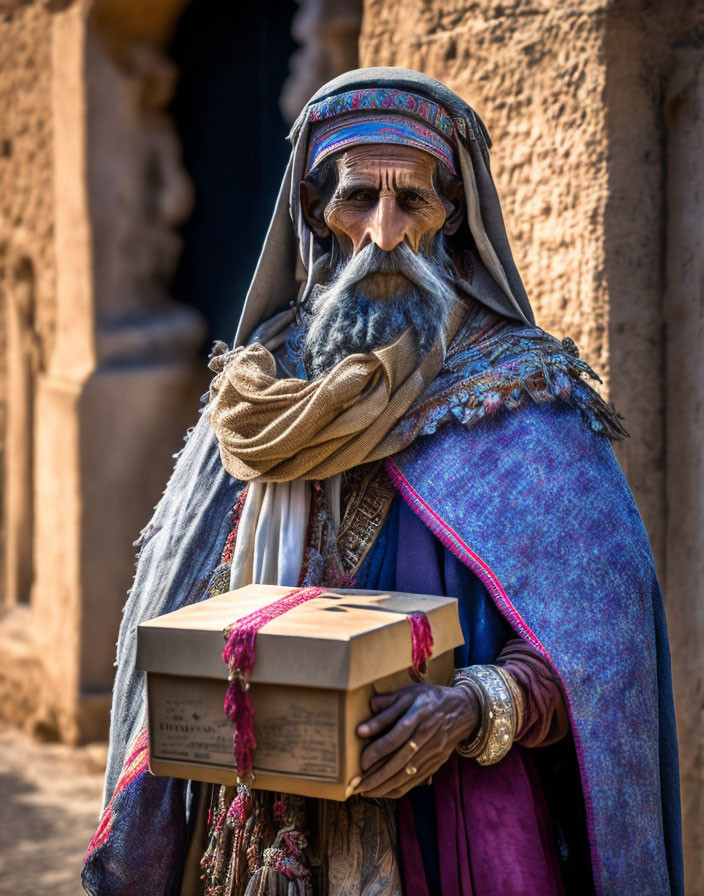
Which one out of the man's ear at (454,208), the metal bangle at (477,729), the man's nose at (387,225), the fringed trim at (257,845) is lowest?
the fringed trim at (257,845)

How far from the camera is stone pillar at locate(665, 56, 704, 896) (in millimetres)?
3227

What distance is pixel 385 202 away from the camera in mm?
2336

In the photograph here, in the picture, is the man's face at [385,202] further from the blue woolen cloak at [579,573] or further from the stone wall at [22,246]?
the stone wall at [22,246]

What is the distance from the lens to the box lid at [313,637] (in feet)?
6.06

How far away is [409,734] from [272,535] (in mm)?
543

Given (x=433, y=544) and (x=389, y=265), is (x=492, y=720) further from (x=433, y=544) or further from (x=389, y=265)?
(x=389, y=265)

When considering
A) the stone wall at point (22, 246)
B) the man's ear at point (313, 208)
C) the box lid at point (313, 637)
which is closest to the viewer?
the box lid at point (313, 637)

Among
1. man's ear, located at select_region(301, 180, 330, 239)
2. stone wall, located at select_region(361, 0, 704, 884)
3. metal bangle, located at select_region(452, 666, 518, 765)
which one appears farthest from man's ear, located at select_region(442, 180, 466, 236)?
metal bangle, located at select_region(452, 666, 518, 765)

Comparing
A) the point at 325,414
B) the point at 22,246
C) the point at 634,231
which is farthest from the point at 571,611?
the point at 22,246

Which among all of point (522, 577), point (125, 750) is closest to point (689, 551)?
point (522, 577)

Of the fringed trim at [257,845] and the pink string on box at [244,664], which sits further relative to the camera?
the fringed trim at [257,845]

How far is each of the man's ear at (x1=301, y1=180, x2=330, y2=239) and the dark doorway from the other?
11.7 ft

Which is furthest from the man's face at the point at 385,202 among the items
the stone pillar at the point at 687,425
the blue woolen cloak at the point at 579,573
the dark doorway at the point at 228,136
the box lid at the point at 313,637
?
the dark doorway at the point at 228,136

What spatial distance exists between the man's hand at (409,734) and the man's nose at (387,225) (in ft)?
2.73
